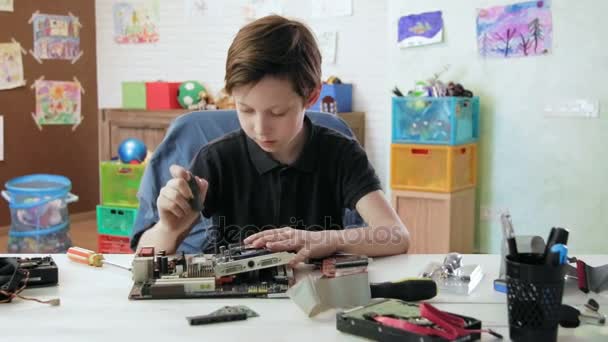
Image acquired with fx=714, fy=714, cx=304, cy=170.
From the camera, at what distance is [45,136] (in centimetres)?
461

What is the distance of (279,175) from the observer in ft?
5.15

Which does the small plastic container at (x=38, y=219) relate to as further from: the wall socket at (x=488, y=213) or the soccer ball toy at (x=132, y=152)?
the wall socket at (x=488, y=213)

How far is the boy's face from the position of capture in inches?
53.4

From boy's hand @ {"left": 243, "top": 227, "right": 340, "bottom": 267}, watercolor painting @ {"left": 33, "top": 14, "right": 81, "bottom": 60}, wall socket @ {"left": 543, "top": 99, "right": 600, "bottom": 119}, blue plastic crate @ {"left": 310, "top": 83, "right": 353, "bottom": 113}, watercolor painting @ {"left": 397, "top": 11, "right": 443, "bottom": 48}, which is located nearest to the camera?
boy's hand @ {"left": 243, "top": 227, "right": 340, "bottom": 267}

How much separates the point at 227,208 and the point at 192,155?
324 millimetres

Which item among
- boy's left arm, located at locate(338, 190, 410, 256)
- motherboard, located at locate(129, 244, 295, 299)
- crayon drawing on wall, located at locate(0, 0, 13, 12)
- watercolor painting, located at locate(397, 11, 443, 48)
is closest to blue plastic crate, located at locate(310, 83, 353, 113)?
watercolor painting, located at locate(397, 11, 443, 48)

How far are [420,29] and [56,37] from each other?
2.43m

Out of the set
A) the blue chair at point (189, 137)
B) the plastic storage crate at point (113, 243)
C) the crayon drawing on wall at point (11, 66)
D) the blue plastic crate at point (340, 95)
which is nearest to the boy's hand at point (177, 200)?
the blue chair at point (189, 137)

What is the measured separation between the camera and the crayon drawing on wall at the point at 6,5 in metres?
4.30

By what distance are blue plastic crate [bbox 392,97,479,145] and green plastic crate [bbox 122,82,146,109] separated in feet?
5.75

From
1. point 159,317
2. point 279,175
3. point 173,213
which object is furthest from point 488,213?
point 159,317

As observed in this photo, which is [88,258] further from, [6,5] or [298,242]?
[6,5]

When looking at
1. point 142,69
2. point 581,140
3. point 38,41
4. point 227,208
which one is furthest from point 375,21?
point 227,208

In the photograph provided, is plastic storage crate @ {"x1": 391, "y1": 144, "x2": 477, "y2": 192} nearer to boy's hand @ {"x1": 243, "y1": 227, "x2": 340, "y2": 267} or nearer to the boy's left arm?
the boy's left arm
